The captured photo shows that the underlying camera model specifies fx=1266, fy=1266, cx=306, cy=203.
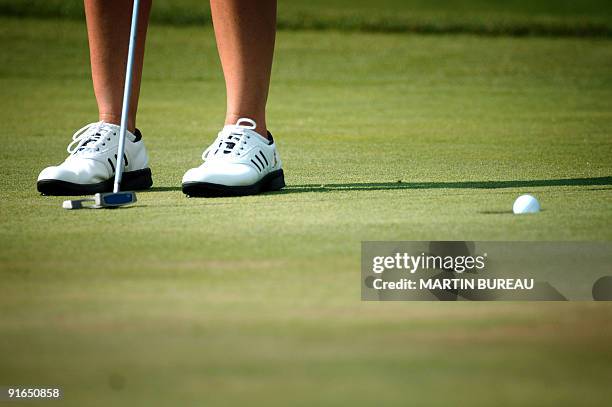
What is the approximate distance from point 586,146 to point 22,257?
3.30 meters

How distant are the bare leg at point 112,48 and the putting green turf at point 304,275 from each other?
323mm

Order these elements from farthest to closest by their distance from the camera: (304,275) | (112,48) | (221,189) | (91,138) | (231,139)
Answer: (112,48) < (91,138) < (231,139) < (221,189) < (304,275)

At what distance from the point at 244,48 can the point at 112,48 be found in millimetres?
514

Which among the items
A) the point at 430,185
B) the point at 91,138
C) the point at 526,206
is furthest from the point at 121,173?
the point at 526,206

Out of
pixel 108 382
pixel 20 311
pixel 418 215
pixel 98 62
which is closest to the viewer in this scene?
pixel 108 382

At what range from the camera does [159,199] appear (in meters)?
3.89

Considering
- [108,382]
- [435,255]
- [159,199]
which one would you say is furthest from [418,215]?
[108,382]

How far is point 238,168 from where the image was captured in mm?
3947

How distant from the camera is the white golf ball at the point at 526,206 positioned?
3.41 meters

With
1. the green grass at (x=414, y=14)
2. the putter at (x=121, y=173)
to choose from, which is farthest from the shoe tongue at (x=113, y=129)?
the green grass at (x=414, y=14)

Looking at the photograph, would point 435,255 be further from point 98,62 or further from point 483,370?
point 98,62

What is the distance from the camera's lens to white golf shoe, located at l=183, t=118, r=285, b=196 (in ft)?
12.8

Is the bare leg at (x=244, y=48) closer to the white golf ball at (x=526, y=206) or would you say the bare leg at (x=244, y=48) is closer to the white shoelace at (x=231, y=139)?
the white shoelace at (x=231, y=139)

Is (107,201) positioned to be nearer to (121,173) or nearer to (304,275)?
(121,173)
